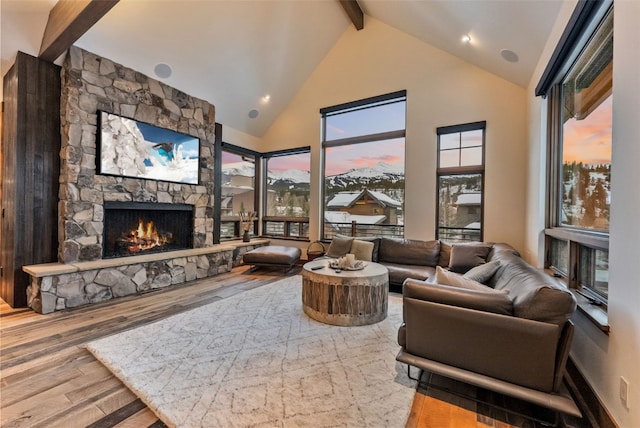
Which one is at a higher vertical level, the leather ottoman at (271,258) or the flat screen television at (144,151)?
the flat screen television at (144,151)

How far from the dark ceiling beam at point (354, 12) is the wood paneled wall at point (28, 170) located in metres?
4.54

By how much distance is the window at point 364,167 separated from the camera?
217 inches

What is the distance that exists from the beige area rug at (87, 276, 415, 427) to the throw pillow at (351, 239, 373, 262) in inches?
63.0

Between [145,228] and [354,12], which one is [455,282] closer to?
[145,228]

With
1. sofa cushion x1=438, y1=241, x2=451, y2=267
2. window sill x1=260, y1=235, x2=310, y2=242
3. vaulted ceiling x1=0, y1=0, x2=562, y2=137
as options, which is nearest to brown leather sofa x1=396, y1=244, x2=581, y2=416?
sofa cushion x1=438, y1=241, x2=451, y2=267

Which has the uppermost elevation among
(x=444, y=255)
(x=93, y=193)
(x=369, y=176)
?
(x=369, y=176)

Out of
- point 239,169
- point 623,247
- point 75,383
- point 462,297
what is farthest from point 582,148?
point 239,169

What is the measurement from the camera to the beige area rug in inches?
65.6

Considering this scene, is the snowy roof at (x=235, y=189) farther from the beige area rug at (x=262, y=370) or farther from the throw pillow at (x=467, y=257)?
the throw pillow at (x=467, y=257)

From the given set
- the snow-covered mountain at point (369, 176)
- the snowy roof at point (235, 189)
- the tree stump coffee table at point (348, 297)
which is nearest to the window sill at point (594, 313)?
the tree stump coffee table at point (348, 297)

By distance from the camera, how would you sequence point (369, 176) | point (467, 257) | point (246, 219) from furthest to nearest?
1. point (246, 219)
2. point (369, 176)
3. point (467, 257)

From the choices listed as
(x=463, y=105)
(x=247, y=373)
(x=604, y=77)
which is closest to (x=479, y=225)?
(x=463, y=105)

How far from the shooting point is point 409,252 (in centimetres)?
462

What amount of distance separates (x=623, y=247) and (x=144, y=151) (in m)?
5.40
